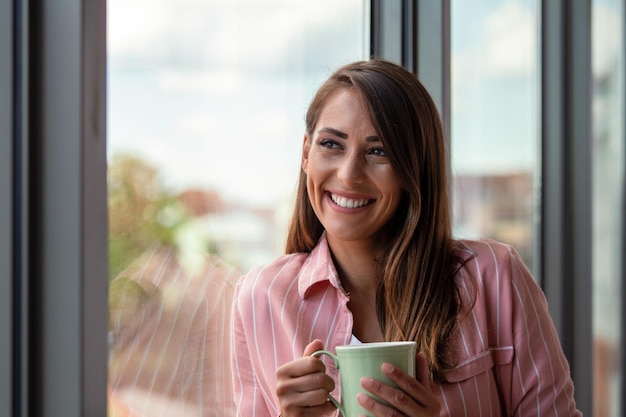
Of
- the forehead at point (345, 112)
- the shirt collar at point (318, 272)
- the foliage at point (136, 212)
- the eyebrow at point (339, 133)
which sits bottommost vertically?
the shirt collar at point (318, 272)

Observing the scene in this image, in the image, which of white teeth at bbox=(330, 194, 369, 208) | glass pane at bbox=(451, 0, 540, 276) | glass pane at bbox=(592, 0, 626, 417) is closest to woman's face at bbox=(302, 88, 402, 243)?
white teeth at bbox=(330, 194, 369, 208)

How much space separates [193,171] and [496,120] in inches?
49.2

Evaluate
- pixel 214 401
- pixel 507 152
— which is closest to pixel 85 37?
pixel 214 401

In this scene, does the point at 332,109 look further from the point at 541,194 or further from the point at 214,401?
the point at 541,194

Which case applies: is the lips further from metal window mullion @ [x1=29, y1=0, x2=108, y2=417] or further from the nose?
metal window mullion @ [x1=29, y1=0, x2=108, y2=417]

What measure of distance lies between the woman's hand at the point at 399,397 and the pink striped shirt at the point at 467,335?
0.87 feet

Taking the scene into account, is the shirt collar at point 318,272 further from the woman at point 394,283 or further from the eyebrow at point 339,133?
the eyebrow at point 339,133

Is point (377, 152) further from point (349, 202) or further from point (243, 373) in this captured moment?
point (243, 373)

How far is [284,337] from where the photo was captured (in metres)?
1.30

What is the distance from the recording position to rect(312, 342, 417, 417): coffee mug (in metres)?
0.93

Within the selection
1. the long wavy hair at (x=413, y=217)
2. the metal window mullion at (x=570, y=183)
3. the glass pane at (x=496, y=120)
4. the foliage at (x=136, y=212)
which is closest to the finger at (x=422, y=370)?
the long wavy hair at (x=413, y=217)

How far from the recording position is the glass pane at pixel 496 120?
2084 mm

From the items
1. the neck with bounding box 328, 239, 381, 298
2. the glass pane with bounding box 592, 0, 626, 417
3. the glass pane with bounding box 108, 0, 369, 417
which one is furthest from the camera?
the glass pane with bounding box 592, 0, 626, 417

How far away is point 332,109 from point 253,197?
211 mm
